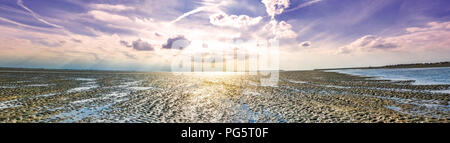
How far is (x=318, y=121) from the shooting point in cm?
1039

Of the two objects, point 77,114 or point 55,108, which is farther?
point 55,108

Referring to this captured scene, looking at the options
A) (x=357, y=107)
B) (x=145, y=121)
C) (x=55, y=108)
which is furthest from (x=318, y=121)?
(x=55, y=108)
